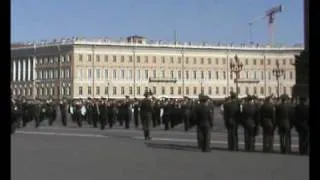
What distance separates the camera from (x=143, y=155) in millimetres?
12734

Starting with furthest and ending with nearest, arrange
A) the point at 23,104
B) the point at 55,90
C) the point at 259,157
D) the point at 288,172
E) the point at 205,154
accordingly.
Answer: the point at 55,90 < the point at 23,104 < the point at 205,154 < the point at 259,157 < the point at 288,172

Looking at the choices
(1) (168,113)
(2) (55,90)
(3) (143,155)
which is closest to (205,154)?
(3) (143,155)

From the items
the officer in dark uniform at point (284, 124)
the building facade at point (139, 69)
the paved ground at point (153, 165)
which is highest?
the building facade at point (139, 69)

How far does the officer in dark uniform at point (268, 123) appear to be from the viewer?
13.7 m

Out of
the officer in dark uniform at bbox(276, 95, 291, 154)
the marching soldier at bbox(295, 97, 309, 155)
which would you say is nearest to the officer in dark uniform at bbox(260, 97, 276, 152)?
the officer in dark uniform at bbox(276, 95, 291, 154)

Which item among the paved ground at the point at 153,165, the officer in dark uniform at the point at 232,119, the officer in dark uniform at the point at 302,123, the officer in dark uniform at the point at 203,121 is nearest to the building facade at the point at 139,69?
the officer in dark uniform at the point at 232,119

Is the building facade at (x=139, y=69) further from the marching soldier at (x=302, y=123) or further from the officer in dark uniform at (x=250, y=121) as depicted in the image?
the marching soldier at (x=302, y=123)

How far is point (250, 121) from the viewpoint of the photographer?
1412cm

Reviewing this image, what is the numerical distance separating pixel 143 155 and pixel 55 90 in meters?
95.3

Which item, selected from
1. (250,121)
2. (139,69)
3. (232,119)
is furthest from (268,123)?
(139,69)

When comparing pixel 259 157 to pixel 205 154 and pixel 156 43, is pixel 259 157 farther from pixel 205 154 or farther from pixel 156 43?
pixel 156 43

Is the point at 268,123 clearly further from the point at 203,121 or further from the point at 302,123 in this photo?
the point at 203,121

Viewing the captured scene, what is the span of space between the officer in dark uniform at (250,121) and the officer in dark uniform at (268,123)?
1.11 feet
